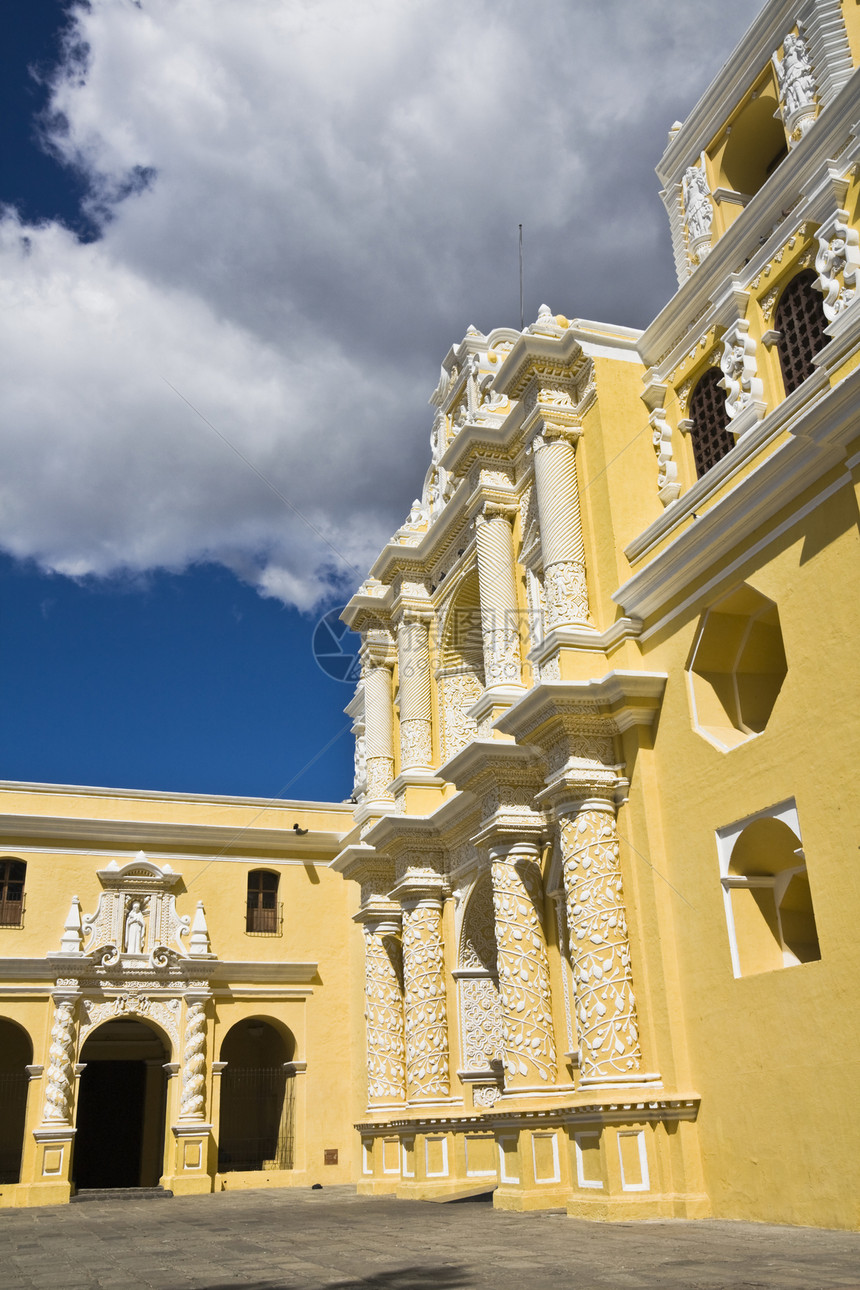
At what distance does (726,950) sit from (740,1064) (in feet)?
3.14

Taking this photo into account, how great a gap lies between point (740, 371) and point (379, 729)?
32.5 ft

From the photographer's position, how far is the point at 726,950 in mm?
10312

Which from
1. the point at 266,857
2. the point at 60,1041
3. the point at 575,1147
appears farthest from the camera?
the point at 266,857

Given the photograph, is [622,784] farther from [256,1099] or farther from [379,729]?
[256,1099]

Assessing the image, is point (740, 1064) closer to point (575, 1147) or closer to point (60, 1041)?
point (575, 1147)

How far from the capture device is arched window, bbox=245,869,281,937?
22.9 metres

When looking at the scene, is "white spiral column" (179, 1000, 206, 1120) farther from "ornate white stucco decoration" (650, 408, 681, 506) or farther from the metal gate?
"ornate white stucco decoration" (650, 408, 681, 506)

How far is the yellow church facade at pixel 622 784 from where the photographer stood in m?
9.48

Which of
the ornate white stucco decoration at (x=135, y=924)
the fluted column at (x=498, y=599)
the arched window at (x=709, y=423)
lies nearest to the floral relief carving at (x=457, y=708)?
the fluted column at (x=498, y=599)

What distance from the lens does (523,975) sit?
12867 millimetres

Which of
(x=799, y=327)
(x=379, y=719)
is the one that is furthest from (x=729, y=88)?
(x=379, y=719)

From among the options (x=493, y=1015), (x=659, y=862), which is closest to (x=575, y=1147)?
(x=659, y=862)

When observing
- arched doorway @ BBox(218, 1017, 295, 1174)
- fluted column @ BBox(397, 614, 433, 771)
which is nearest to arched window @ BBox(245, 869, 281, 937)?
arched doorway @ BBox(218, 1017, 295, 1174)

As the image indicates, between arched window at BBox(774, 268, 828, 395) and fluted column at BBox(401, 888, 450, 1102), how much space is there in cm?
912
